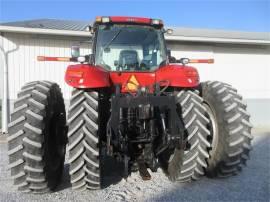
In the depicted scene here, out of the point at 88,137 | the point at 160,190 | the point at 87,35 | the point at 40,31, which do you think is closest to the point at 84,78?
the point at 88,137

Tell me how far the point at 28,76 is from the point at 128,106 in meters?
6.74

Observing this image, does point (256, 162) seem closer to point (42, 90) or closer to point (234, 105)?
point (234, 105)

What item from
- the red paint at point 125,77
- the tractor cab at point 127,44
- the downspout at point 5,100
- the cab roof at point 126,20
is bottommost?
the downspout at point 5,100

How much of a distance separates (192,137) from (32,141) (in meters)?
1.94

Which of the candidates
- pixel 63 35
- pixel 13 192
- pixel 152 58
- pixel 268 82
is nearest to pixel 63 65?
pixel 63 35

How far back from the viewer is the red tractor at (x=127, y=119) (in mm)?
4078

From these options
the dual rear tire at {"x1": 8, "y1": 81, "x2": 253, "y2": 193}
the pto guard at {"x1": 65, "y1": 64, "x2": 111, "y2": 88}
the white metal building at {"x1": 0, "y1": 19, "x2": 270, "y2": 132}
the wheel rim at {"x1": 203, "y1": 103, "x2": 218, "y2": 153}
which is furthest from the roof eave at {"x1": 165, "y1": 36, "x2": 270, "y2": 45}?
the pto guard at {"x1": 65, "y1": 64, "x2": 111, "y2": 88}

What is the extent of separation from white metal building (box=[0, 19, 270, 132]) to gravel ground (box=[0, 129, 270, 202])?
4.62 meters

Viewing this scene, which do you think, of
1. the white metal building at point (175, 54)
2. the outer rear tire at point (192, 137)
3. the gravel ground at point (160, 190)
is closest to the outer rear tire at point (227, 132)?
the gravel ground at point (160, 190)

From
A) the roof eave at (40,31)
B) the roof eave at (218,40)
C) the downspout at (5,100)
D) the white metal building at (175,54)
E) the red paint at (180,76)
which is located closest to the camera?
the red paint at (180,76)

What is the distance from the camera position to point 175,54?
1141 centimetres

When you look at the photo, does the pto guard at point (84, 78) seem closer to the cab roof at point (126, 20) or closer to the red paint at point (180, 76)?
the red paint at point (180, 76)

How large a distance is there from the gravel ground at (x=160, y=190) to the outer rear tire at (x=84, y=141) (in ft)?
1.01

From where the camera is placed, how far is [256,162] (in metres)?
6.39
